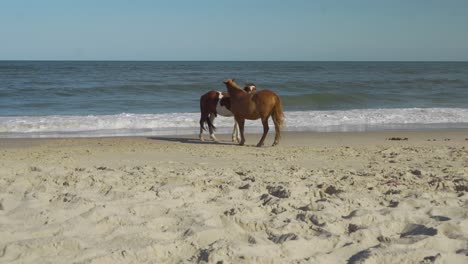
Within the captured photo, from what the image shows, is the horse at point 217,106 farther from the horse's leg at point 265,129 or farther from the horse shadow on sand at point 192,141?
the horse's leg at point 265,129

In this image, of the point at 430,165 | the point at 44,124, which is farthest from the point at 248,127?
the point at 430,165

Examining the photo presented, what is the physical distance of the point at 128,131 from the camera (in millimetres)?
14188

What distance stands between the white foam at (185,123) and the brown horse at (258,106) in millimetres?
2848

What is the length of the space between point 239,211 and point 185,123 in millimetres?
10513

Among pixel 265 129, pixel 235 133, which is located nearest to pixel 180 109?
pixel 235 133

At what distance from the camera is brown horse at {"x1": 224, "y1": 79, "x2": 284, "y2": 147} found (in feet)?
35.1

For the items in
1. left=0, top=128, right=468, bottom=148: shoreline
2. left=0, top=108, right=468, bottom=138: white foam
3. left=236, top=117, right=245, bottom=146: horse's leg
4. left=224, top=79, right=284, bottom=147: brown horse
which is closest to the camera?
left=224, top=79, right=284, bottom=147: brown horse

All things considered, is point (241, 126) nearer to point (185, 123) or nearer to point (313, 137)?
point (313, 137)

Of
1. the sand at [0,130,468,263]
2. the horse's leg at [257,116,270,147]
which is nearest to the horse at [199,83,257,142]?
the horse's leg at [257,116,270,147]

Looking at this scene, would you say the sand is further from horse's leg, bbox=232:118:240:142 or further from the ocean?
the ocean

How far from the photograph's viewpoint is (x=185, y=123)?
15.4 meters

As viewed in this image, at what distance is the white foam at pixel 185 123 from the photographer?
45.8 feet

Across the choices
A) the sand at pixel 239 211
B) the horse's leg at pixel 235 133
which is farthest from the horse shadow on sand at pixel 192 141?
the sand at pixel 239 211

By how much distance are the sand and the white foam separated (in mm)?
5324
